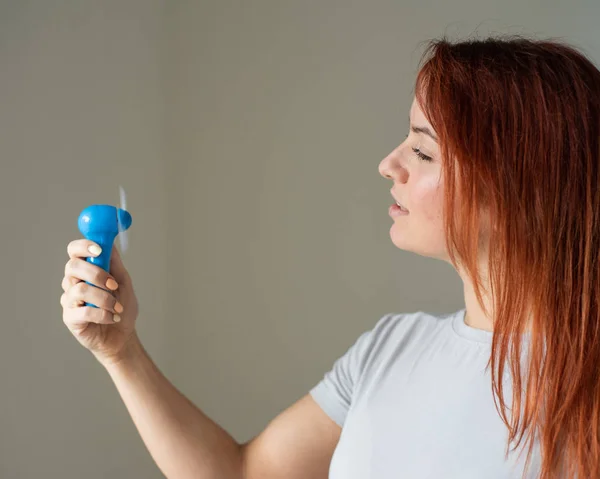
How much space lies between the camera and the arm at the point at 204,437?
1.05 meters

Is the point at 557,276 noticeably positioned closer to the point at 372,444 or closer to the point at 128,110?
the point at 372,444

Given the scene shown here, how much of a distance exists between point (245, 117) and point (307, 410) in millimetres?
916

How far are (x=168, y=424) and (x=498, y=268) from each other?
1.70ft

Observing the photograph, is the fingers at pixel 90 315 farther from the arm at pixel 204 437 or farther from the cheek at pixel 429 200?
the cheek at pixel 429 200

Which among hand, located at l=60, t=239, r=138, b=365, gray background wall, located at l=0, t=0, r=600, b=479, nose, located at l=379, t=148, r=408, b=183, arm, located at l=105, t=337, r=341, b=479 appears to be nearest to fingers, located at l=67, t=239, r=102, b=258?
hand, located at l=60, t=239, r=138, b=365

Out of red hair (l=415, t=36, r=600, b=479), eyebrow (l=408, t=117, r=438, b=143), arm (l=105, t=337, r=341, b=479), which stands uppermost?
eyebrow (l=408, t=117, r=438, b=143)

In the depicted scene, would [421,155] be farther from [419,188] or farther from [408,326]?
[408,326]

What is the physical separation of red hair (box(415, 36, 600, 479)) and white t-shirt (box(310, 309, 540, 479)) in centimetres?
4

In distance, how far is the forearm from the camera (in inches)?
41.1

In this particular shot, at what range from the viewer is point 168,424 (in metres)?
1.07

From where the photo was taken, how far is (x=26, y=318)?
→ 1334 mm

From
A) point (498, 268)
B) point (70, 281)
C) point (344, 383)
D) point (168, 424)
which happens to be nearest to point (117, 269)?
point (70, 281)

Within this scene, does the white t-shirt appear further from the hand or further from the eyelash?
the hand

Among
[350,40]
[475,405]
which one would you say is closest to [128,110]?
[350,40]
